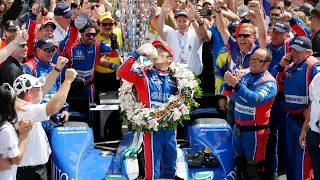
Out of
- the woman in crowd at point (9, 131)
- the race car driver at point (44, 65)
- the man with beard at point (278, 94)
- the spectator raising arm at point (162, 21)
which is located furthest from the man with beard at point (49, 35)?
the woman in crowd at point (9, 131)

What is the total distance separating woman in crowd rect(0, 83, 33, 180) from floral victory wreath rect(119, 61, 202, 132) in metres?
1.70

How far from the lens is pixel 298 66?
739 centimetres

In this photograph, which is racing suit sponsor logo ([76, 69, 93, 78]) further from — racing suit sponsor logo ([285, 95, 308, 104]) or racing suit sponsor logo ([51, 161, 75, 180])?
racing suit sponsor logo ([285, 95, 308, 104])

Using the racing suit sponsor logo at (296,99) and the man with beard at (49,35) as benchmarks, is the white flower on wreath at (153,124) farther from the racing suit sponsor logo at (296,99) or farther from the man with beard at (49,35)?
the man with beard at (49,35)

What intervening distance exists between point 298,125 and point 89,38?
3100mm

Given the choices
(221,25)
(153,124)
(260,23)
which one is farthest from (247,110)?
(221,25)

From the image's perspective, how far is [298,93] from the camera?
7.34 m

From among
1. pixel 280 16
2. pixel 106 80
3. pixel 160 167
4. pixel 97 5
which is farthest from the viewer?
pixel 97 5

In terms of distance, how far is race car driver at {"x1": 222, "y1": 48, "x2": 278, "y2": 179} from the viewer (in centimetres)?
710

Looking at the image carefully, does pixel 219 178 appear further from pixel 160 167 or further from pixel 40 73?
pixel 40 73

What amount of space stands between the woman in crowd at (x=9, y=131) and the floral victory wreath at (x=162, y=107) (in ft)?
5.58

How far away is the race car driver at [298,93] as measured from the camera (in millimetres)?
7277

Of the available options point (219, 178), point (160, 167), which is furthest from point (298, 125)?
point (160, 167)

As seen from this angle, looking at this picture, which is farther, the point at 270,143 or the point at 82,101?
the point at 82,101
